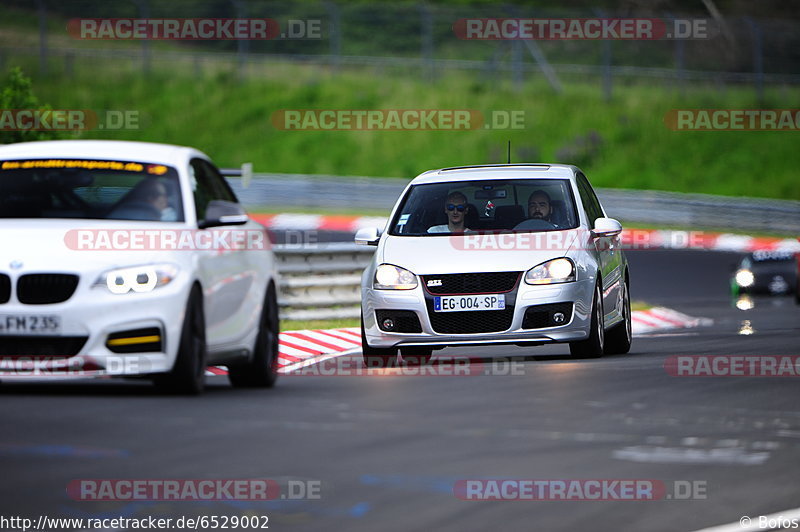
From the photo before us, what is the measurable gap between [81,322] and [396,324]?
13.2 ft

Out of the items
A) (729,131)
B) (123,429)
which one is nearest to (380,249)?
(123,429)

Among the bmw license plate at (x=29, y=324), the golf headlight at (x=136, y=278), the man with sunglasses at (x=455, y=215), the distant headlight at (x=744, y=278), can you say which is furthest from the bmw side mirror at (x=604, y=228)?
the distant headlight at (x=744, y=278)

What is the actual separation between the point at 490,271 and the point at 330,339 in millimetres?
4413

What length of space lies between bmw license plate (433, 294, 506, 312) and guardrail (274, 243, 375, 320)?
7487mm

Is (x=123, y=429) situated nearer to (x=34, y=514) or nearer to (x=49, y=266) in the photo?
(x=49, y=266)

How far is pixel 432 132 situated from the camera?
49781 mm

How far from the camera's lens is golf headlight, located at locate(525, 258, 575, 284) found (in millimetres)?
13078

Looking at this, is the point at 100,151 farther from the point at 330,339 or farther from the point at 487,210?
the point at 330,339

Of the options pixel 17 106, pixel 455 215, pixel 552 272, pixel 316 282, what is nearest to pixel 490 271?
pixel 552 272

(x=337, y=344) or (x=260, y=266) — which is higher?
(x=260, y=266)

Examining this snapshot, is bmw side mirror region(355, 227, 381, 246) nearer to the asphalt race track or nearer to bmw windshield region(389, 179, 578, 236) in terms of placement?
bmw windshield region(389, 179, 578, 236)

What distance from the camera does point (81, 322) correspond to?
9.61 meters

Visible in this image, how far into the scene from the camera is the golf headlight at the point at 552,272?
1308 centimetres

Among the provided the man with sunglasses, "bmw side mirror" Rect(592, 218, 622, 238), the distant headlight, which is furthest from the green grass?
the man with sunglasses
